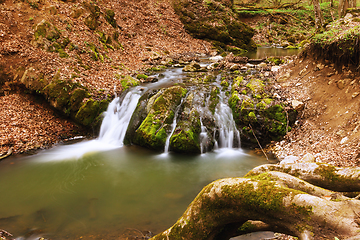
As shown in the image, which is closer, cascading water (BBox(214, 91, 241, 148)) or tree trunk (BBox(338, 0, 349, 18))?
cascading water (BBox(214, 91, 241, 148))

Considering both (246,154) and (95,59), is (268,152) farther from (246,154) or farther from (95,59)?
(95,59)

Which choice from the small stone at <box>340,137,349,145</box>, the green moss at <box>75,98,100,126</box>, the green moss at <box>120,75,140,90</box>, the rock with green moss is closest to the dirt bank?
the small stone at <box>340,137,349,145</box>

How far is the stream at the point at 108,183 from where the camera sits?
521cm

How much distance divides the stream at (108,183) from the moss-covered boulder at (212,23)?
16.7 metres

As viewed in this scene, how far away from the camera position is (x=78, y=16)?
45.6 ft

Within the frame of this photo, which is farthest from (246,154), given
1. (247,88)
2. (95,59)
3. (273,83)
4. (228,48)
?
(228,48)

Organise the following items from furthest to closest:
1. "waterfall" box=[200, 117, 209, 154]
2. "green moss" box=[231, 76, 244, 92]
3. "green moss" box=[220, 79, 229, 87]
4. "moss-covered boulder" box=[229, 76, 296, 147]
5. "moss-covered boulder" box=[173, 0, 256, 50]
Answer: "moss-covered boulder" box=[173, 0, 256, 50] < "green moss" box=[220, 79, 229, 87] < "green moss" box=[231, 76, 244, 92] < "waterfall" box=[200, 117, 209, 154] < "moss-covered boulder" box=[229, 76, 296, 147]

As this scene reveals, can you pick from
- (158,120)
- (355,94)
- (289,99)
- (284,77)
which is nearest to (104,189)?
(158,120)

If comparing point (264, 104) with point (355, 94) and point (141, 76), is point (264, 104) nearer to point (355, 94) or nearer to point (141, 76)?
point (355, 94)

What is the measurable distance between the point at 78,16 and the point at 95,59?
148 inches

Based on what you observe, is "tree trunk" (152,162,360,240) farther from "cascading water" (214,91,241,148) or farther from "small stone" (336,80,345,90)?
"small stone" (336,80,345,90)

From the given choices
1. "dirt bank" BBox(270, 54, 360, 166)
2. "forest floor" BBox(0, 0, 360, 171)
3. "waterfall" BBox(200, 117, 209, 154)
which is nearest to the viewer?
"dirt bank" BBox(270, 54, 360, 166)

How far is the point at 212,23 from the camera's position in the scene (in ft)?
79.3

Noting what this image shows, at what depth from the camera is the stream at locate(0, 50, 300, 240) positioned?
521 centimetres
